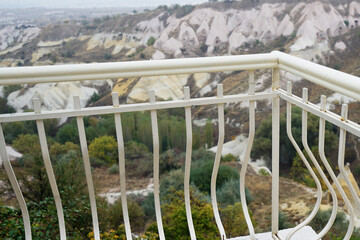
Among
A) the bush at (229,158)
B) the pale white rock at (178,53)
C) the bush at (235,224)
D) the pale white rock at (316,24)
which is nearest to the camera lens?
the bush at (235,224)

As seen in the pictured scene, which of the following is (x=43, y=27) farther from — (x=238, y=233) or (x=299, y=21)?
(x=238, y=233)

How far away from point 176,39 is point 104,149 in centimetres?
695

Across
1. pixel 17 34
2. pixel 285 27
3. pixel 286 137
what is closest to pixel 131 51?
pixel 17 34

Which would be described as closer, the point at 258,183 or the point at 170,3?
the point at 258,183

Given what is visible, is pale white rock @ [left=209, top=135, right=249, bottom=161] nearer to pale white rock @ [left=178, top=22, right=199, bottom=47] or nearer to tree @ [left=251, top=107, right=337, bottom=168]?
tree @ [left=251, top=107, right=337, bottom=168]

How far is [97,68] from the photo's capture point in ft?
3.35

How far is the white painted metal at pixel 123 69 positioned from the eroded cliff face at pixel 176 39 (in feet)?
40.9

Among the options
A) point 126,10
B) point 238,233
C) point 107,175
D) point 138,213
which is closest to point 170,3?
point 126,10

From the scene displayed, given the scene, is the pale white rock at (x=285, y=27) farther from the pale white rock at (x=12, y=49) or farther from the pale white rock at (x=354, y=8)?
the pale white rock at (x=12, y=49)

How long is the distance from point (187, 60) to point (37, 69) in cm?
45

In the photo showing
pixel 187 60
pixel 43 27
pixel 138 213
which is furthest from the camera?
pixel 43 27

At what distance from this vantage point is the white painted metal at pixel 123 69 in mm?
979

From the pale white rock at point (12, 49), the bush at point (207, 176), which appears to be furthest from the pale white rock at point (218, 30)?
the pale white rock at point (12, 49)

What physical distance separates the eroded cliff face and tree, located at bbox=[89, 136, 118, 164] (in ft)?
7.00
